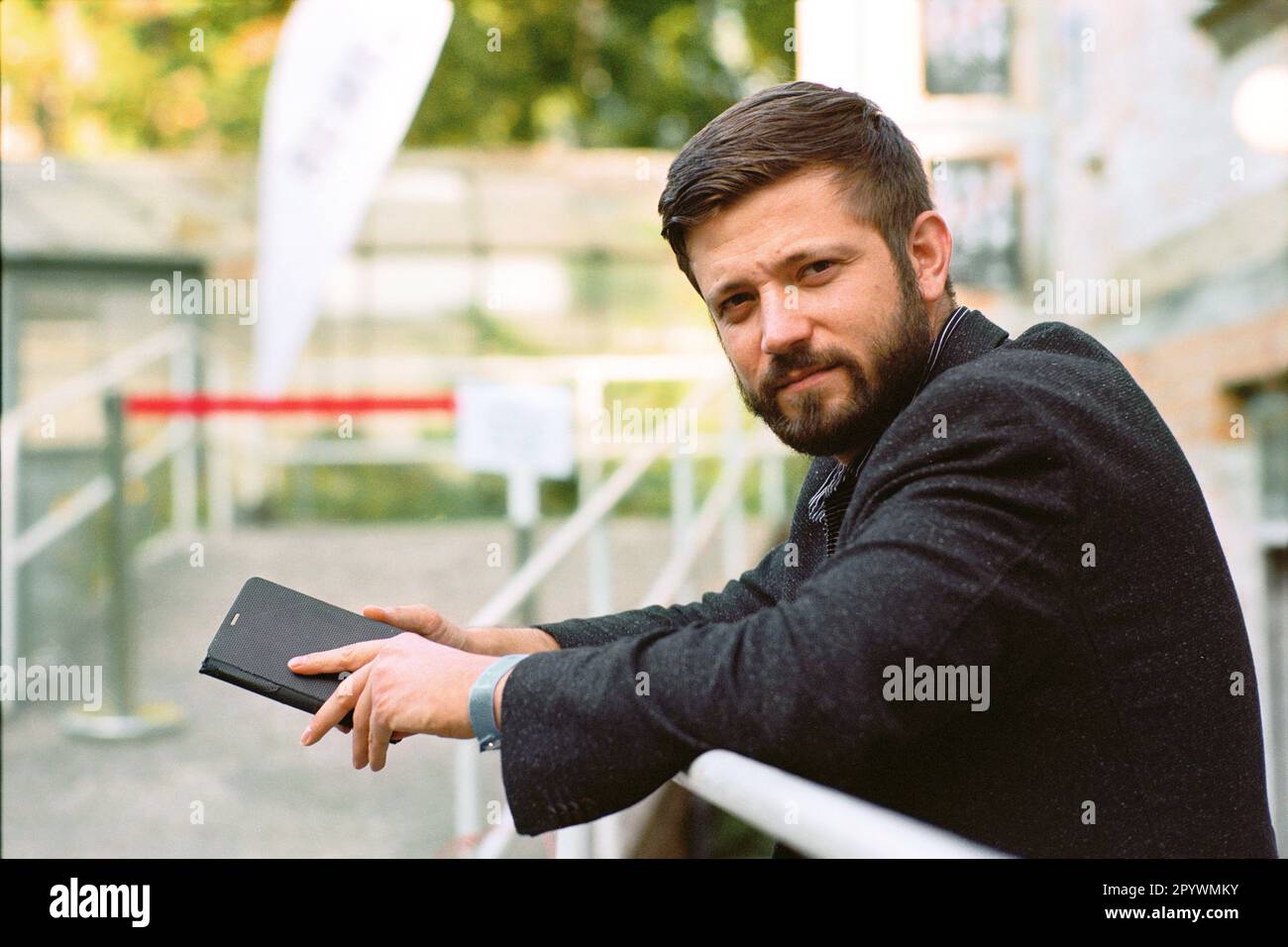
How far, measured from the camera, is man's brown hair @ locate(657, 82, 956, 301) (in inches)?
57.9

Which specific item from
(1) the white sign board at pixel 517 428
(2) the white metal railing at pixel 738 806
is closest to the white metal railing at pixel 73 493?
(1) the white sign board at pixel 517 428

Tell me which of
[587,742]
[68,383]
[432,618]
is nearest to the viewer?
[587,742]

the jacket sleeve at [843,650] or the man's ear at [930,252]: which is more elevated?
the man's ear at [930,252]

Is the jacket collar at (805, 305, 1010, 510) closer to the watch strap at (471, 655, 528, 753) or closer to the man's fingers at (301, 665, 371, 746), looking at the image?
the watch strap at (471, 655, 528, 753)

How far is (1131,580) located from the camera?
1205 millimetres

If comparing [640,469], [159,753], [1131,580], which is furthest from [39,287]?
→ [1131,580]

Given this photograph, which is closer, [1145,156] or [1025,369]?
[1025,369]

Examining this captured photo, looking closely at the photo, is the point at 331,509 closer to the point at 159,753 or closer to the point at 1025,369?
the point at 159,753

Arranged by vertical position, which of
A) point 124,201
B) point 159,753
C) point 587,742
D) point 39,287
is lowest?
point 159,753

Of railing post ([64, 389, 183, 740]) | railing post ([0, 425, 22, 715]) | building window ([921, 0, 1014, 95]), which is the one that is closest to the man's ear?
building window ([921, 0, 1014, 95])

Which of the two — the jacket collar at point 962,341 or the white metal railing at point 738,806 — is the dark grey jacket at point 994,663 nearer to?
the white metal railing at point 738,806

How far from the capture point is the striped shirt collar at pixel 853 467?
1495 mm

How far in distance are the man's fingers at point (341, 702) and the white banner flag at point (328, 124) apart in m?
4.49
